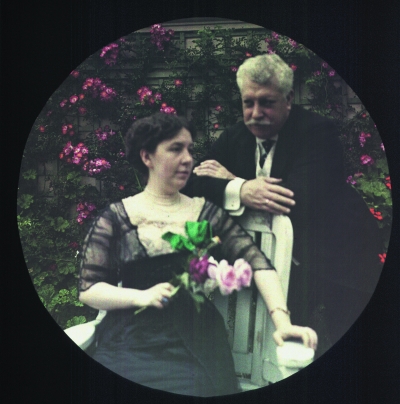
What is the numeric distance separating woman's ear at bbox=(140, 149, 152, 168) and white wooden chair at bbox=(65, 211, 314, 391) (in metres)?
0.57

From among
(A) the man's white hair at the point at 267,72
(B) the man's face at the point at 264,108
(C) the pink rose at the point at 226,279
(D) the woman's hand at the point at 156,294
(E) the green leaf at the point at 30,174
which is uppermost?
(A) the man's white hair at the point at 267,72

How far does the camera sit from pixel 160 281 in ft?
8.52

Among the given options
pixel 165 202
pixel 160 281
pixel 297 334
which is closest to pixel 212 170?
pixel 165 202

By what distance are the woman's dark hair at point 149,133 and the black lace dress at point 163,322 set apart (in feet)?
0.91

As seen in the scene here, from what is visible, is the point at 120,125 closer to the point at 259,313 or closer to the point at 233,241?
the point at 233,241

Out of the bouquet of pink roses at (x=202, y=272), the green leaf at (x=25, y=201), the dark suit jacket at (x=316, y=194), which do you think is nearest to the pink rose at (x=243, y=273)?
the bouquet of pink roses at (x=202, y=272)

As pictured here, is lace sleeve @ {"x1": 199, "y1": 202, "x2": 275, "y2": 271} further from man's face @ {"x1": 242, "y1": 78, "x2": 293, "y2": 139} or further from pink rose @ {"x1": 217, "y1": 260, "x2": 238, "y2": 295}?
man's face @ {"x1": 242, "y1": 78, "x2": 293, "y2": 139}

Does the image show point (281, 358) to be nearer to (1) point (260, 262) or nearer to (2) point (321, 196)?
(1) point (260, 262)

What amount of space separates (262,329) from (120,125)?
1315 mm

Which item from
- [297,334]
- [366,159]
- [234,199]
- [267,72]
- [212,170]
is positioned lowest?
[297,334]

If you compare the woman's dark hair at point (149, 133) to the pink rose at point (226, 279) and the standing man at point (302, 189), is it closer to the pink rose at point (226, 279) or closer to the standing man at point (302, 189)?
the standing man at point (302, 189)

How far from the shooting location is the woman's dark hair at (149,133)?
2.64 metres

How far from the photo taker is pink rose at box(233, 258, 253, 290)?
2.60m

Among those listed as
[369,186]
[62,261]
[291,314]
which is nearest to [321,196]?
[369,186]
